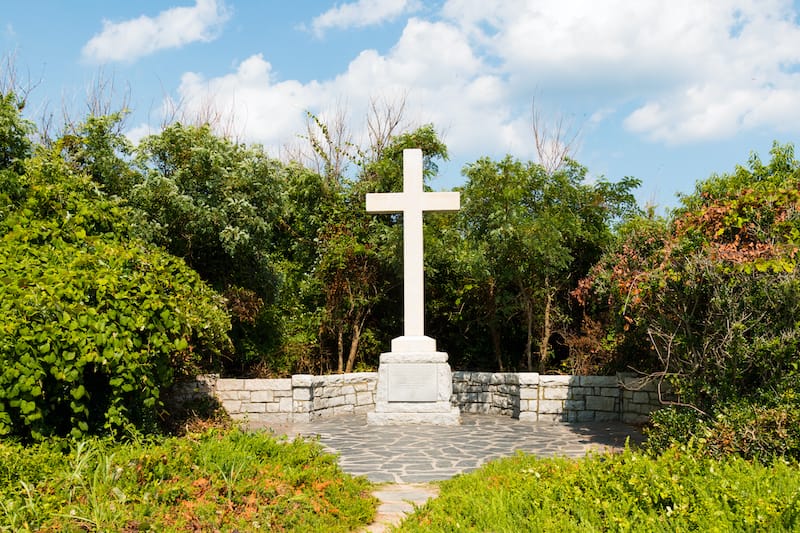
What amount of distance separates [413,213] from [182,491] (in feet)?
22.1

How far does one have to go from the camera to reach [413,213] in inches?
416

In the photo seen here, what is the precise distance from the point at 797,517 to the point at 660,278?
3.22 m

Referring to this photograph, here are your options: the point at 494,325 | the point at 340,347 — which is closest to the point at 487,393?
the point at 494,325

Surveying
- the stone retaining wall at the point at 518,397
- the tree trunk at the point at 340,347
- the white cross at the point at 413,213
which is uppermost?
the white cross at the point at 413,213

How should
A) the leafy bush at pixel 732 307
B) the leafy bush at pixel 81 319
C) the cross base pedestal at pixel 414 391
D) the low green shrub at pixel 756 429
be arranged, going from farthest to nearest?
the cross base pedestal at pixel 414 391 < the leafy bush at pixel 732 307 < the leafy bush at pixel 81 319 < the low green shrub at pixel 756 429

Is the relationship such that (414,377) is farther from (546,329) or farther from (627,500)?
(627,500)

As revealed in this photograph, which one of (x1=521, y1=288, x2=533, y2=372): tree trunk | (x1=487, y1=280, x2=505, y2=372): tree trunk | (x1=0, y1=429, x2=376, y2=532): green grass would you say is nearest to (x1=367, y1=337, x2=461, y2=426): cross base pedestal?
(x1=521, y1=288, x2=533, y2=372): tree trunk

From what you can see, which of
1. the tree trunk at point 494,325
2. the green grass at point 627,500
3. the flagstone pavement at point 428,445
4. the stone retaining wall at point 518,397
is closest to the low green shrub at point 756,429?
the green grass at point 627,500

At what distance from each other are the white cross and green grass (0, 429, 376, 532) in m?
4.93

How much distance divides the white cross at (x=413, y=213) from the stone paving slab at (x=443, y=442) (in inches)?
60.3

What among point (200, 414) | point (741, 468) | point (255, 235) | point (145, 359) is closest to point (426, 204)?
point (255, 235)

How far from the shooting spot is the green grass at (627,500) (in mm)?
3746

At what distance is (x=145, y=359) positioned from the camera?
20.7 ft

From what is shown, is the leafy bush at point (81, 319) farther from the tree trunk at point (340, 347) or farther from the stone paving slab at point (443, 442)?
the tree trunk at point (340, 347)
